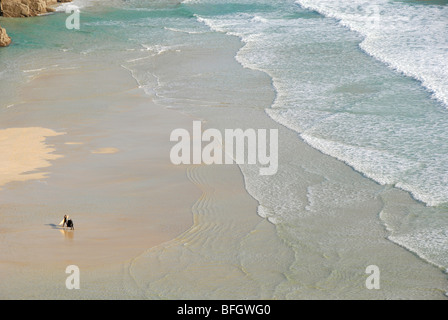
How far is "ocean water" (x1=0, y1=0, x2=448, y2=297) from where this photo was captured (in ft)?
31.2

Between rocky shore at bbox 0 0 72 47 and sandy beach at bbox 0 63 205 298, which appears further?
rocky shore at bbox 0 0 72 47

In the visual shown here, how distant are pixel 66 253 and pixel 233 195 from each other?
2.86 m

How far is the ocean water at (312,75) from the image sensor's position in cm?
950

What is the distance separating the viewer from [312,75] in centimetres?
1636

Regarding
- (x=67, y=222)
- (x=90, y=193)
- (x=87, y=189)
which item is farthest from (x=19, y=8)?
(x=67, y=222)

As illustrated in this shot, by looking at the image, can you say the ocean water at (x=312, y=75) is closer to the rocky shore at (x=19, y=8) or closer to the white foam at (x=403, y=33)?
the white foam at (x=403, y=33)

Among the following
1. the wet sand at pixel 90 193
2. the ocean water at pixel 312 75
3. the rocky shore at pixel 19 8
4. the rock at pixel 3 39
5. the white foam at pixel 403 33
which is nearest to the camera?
the wet sand at pixel 90 193

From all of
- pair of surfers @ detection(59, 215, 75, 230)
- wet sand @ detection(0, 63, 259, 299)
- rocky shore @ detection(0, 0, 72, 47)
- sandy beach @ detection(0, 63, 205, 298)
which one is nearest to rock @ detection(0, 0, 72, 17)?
rocky shore @ detection(0, 0, 72, 47)

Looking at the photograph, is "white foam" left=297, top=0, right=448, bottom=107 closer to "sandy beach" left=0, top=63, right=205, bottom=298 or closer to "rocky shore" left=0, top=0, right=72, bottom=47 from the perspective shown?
"sandy beach" left=0, top=63, right=205, bottom=298

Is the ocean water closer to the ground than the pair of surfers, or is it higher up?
closer to the ground

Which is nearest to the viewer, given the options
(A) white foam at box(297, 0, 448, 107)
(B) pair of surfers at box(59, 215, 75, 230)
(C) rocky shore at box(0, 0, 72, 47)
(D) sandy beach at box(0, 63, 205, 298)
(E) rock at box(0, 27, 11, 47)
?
(D) sandy beach at box(0, 63, 205, 298)

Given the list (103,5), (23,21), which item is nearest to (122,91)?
(23,21)

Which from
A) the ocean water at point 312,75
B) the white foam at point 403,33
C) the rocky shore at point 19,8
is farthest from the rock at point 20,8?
the white foam at point 403,33

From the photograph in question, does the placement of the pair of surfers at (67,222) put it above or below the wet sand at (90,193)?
above
